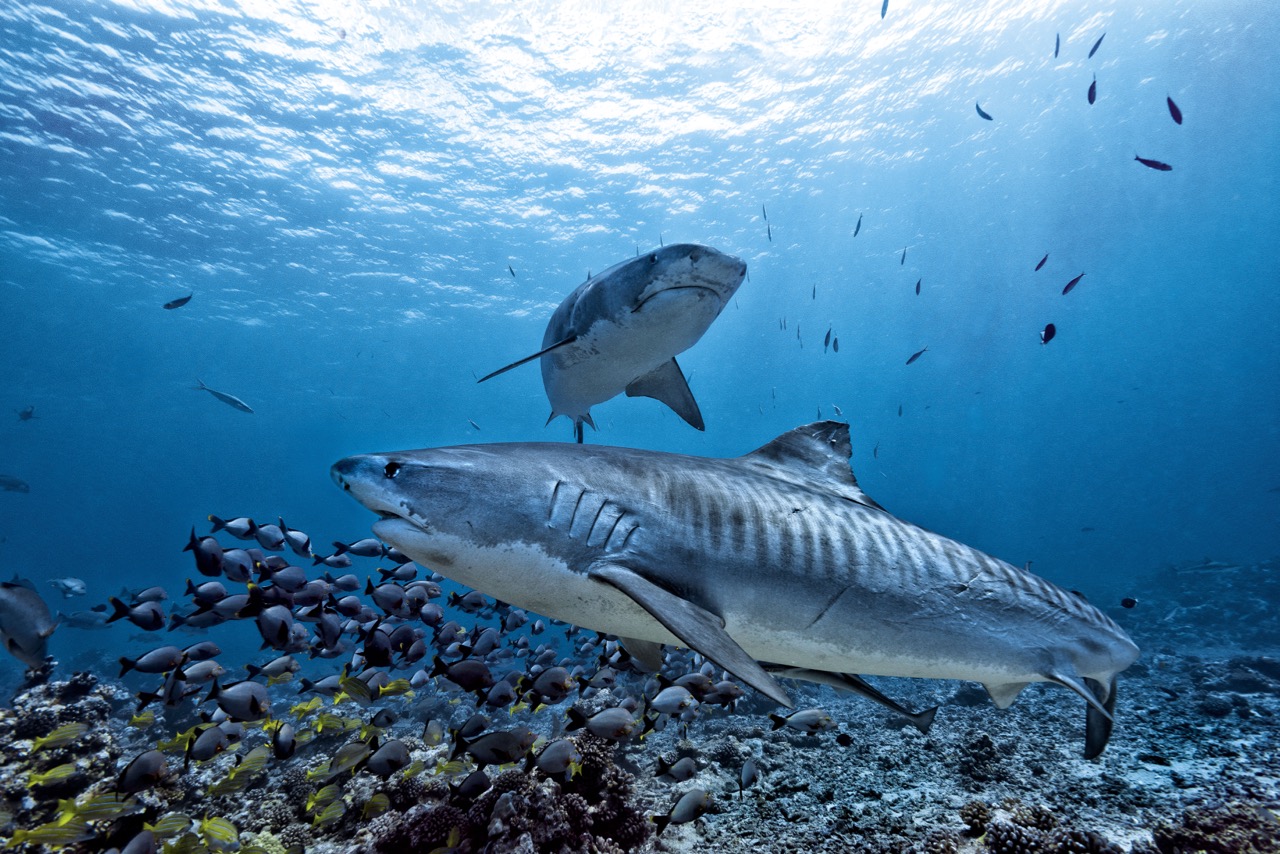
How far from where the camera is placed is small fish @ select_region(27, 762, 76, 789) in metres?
5.64

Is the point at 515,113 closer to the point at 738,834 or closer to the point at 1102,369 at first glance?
the point at 738,834

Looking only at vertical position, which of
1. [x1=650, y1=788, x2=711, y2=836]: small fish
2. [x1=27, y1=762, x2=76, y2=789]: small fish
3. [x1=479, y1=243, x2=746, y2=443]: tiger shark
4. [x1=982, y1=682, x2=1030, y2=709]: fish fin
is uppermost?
[x1=479, y1=243, x2=746, y2=443]: tiger shark

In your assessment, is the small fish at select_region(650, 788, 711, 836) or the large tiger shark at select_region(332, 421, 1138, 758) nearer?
the large tiger shark at select_region(332, 421, 1138, 758)

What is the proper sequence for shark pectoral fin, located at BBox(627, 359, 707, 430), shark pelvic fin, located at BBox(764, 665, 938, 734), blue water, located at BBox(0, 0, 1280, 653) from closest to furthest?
shark pelvic fin, located at BBox(764, 665, 938, 734) → shark pectoral fin, located at BBox(627, 359, 707, 430) → blue water, located at BBox(0, 0, 1280, 653)

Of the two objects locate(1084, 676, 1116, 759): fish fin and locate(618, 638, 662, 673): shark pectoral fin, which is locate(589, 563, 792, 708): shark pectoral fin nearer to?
locate(618, 638, 662, 673): shark pectoral fin

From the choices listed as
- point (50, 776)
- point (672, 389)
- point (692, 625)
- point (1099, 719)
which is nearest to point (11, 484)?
point (50, 776)

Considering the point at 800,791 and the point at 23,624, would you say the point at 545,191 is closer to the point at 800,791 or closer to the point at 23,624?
the point at 23,624

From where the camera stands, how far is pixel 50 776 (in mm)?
5750

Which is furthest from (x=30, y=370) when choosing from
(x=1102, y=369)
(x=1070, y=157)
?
(x=1102, y=369)

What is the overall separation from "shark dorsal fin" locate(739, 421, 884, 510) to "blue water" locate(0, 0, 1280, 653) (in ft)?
78.9

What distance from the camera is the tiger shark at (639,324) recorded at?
14.3ft

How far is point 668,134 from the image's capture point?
90.3 ft

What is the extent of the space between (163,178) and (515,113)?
1721 cm

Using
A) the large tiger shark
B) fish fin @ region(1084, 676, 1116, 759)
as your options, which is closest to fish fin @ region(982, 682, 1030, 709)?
the large tiger shark
